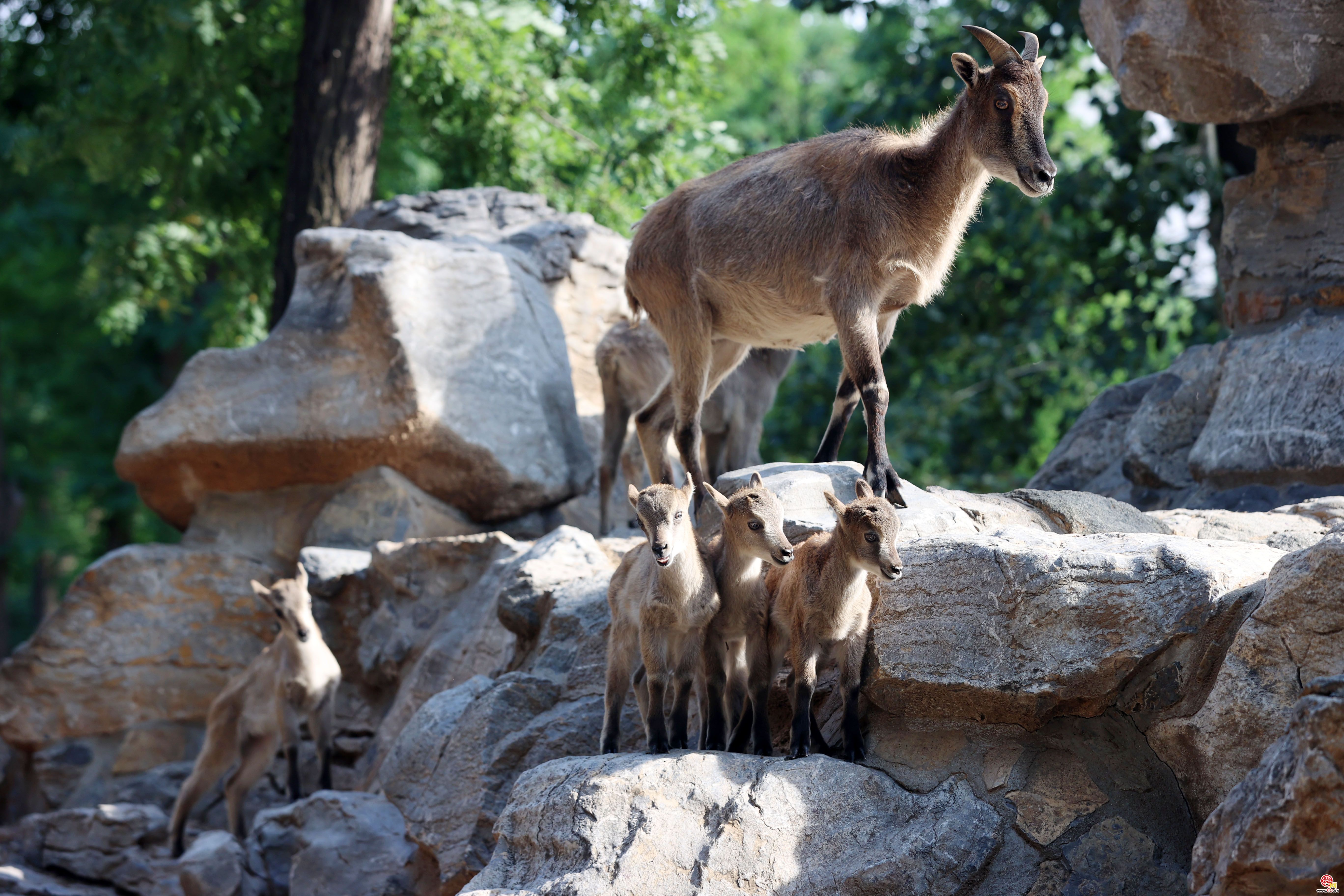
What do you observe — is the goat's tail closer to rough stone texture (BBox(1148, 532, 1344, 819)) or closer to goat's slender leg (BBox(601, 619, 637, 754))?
goat's slender leg (BBox(601, 619, 637, 754))

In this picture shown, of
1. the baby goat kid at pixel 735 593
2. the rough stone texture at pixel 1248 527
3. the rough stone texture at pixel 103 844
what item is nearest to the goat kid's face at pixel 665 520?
the baby goat kid at pixel 735 593

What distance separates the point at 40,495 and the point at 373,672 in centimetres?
1769

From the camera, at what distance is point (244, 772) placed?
8531 mm

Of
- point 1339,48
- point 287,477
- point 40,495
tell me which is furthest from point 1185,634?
point 40,495

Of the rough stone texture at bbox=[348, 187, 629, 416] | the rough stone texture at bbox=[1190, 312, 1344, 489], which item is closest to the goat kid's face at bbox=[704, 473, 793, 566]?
the rough stone texture at bbox=[1190, 312, 1344, 489]

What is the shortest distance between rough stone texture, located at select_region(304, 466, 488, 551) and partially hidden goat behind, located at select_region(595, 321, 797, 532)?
1.28 metres

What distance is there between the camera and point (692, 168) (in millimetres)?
12102

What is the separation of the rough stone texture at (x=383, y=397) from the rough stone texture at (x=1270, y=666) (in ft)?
19.3

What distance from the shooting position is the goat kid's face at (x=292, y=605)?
7984mm

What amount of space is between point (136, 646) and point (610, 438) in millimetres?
3857

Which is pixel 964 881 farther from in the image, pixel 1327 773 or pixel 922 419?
pixel 922 419

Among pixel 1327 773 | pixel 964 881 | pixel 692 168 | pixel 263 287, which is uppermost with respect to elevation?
pixel 692 168

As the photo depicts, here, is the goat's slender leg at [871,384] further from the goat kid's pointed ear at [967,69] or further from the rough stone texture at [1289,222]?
the rough stone texture at [1289,222]

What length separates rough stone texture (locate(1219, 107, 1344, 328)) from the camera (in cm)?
689
